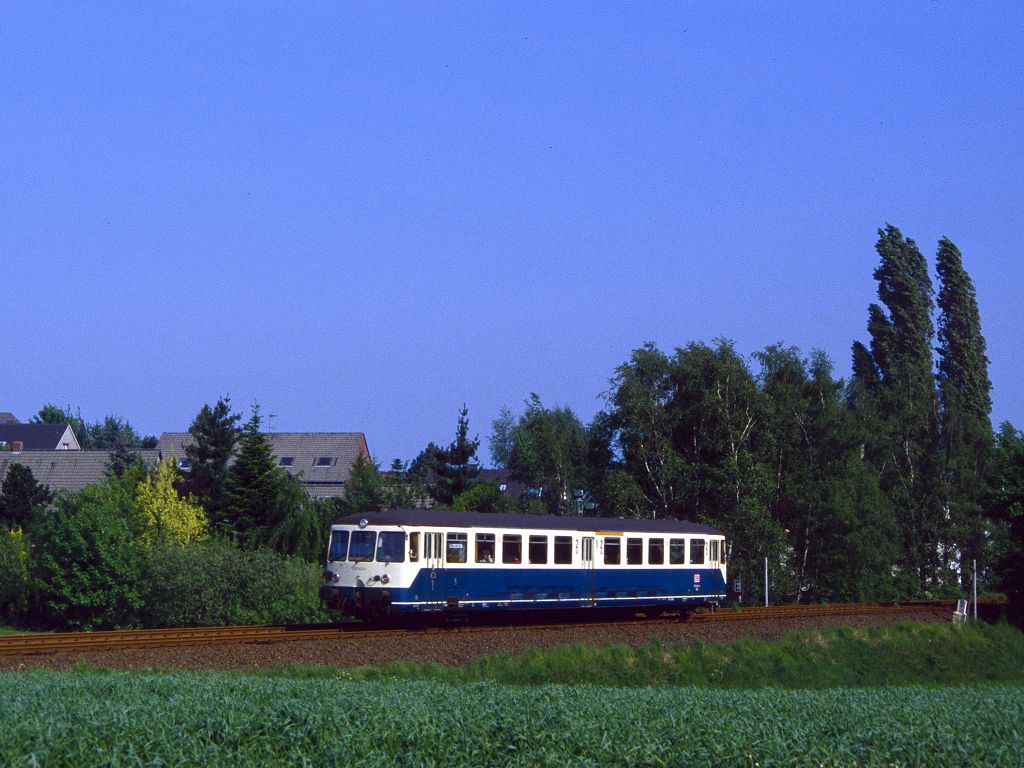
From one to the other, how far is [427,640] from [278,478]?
2363cm

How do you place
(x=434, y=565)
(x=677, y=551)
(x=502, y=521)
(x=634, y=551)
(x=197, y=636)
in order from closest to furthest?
1. (x=197, y=636)
2. (x=434, y=565)
3. (x=502, y=521)
4. (x=634, y=551)
5. (x=677, y=551)

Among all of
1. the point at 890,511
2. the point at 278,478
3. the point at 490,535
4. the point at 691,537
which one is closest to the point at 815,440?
the point at 890,511

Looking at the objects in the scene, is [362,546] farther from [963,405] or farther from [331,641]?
[963,405]

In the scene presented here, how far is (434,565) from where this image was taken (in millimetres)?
27875

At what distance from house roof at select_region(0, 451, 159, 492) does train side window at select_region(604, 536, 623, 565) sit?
149 ft

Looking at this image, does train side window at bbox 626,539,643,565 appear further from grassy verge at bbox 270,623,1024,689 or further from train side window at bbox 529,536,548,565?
grassy verge at bbox 270,623,1024,689

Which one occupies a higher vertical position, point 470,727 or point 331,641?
point 470,727

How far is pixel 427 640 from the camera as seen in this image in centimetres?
2517

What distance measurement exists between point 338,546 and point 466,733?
68.4 feet

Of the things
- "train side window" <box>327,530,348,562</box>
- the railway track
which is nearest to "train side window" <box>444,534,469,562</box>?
the railway track

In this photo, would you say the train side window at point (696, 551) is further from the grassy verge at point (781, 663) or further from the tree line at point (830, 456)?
the tree line at point (830, 456)

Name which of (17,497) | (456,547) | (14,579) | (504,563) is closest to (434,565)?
(456,547)

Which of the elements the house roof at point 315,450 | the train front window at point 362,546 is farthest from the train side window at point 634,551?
the house roof at point 315,450

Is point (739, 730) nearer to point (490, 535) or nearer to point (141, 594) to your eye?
point (490, 535)
